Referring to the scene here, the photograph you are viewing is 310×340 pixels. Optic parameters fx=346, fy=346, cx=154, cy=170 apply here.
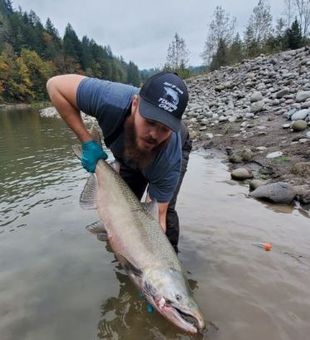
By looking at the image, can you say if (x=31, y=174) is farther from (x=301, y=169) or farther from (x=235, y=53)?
(x=235, y=53)

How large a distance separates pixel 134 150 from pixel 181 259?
1.46 meters

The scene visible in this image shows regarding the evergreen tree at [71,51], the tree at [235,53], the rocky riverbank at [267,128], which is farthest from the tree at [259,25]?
the evergreen tree at [71,51]

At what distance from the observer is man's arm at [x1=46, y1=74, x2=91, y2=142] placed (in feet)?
9.86

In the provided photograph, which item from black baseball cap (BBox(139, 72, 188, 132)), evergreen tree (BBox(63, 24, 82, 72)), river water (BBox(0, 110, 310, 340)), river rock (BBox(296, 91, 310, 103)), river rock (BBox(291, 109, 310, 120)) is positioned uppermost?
evergreen tree (BBox(63, 24, 82, 72))

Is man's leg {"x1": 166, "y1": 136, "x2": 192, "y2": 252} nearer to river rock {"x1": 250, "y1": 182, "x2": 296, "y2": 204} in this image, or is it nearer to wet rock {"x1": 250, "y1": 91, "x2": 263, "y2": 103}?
river rock {"x1": 250, "y1": 182, "x2": 296, "y2": 204}

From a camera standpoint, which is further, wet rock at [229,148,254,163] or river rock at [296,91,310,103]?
river rock at [296,91,310,103]

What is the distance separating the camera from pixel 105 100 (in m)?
2.79

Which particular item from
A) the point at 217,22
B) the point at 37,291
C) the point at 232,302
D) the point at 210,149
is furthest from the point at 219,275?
the point at 217,22

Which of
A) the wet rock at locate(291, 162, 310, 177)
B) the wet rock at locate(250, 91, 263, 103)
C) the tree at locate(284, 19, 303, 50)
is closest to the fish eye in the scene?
the wet rock at locate(291, 162, 310, 177)

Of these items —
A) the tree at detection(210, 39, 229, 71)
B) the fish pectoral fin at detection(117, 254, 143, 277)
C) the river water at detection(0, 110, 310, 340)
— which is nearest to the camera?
the fish pectoral fin at detection(117, 254, 143, 277)

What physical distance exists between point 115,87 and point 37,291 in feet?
6.47

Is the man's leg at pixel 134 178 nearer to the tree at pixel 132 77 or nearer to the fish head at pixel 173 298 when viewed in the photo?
the fish head at pixel 173 298

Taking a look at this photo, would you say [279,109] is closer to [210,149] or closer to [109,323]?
[210,149]

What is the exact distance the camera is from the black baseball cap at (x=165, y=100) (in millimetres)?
2361
